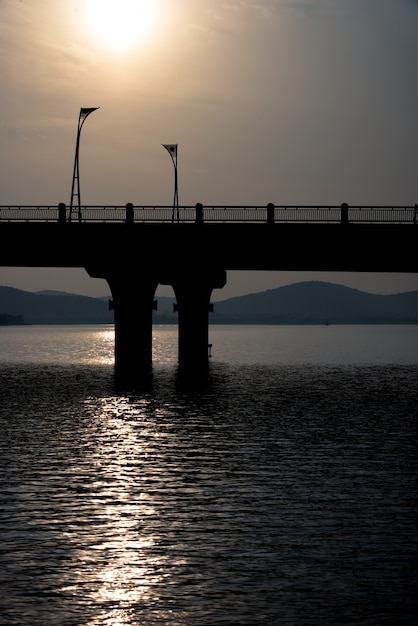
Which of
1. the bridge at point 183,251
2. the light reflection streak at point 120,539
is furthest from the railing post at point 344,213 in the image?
the light reflection streak at point 120,539

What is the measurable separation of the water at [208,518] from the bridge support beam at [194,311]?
119ft

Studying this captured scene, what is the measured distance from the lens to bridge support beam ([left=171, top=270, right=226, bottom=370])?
84000mm

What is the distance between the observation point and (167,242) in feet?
267

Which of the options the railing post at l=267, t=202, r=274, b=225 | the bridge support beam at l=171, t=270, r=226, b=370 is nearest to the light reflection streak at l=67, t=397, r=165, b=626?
the railing post at l=267, t=202, r=274, b=225

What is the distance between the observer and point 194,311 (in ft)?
278

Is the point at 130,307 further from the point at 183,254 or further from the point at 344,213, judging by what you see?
the point at 344,213

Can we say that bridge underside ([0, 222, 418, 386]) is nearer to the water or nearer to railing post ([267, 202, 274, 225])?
railing post ([267, 202, 274, 225])

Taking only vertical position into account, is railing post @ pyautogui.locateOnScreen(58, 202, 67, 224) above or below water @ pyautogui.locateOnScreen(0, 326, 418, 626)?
above

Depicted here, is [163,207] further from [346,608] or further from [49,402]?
[346,608]

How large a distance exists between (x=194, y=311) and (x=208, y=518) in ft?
204

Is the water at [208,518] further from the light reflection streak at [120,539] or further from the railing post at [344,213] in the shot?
the railing post at [344,213]

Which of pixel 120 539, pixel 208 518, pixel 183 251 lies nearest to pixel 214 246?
pixel 183 251

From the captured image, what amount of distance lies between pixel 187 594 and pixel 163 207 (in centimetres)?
6260

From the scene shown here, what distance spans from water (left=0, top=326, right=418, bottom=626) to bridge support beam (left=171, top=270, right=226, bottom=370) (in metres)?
36.2
